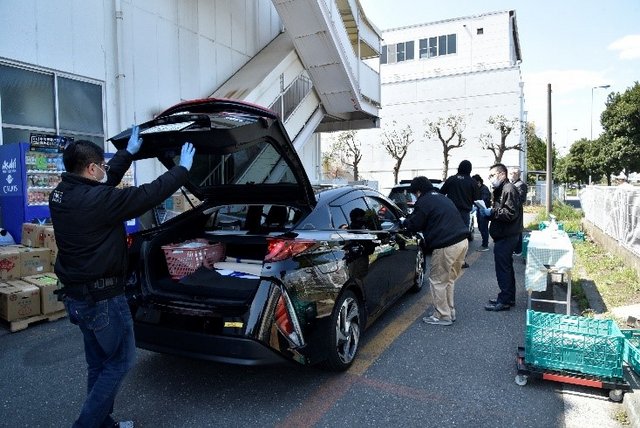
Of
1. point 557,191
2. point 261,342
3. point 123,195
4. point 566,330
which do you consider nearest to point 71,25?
point 123,195

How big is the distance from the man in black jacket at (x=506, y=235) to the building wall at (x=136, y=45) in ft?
22.0

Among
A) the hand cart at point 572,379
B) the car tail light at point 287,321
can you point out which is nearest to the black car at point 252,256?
the car tail light at point 287,321

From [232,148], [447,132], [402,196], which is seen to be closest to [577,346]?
[232,148]

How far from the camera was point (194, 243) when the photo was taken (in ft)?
12.5

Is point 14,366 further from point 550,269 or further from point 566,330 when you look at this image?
point 550,269

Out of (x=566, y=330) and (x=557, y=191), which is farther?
(x=557, y=191)

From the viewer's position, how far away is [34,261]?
5461 mm

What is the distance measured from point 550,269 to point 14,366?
529 cm

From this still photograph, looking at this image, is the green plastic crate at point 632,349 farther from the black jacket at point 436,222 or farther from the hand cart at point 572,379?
the black jacket at point 436,222

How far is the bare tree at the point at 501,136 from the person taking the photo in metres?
29.1

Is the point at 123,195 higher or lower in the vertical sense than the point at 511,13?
lower

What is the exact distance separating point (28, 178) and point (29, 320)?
6.98 ft

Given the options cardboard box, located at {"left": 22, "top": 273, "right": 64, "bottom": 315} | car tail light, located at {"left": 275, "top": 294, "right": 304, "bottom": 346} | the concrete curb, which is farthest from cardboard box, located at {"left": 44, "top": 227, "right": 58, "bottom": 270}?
the concrete curb

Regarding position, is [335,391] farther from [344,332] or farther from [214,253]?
[214,253]
